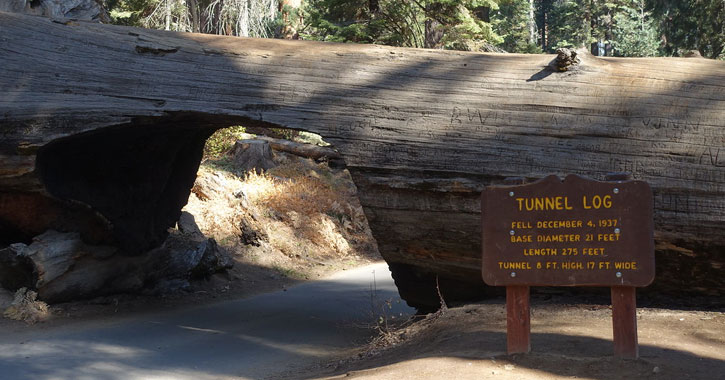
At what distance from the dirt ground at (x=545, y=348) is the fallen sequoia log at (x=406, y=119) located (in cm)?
61

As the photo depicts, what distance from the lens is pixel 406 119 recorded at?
23.1ft

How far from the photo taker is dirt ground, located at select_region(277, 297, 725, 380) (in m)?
4.72

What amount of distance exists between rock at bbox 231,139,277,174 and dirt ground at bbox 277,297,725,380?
507 inches

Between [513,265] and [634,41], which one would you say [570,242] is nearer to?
[513,265]

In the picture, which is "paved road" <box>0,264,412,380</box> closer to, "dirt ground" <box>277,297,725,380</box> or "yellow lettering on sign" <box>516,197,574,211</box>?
"dirt ground" <box>277,297,725,380</box>

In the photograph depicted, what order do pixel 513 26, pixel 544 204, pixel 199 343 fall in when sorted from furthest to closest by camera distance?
pixel 513 26 → pixel 199 343 → pixel 544 204

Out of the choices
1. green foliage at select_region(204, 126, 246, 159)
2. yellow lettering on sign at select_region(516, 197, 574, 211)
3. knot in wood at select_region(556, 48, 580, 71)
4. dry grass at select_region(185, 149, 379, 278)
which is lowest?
dry grass at select_region(185, 149, 379, 278)

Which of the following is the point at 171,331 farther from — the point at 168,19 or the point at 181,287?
the point at 168,19

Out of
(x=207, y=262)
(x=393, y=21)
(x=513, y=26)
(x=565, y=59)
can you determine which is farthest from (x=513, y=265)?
(x=513, y=26)

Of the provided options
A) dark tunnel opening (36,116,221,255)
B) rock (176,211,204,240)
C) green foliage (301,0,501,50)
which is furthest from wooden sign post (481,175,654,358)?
green foliage (301,0,501,50)

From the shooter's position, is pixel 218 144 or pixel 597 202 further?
pixel 218 144

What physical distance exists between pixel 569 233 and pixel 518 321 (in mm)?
751

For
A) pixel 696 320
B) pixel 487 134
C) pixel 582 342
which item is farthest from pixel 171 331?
pixel 696 320

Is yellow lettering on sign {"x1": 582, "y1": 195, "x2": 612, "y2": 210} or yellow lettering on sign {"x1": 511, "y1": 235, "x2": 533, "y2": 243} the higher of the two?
yellow lettering on sign {"x1": 582, "y1": 195, "x2": 612, "y2": 210}
